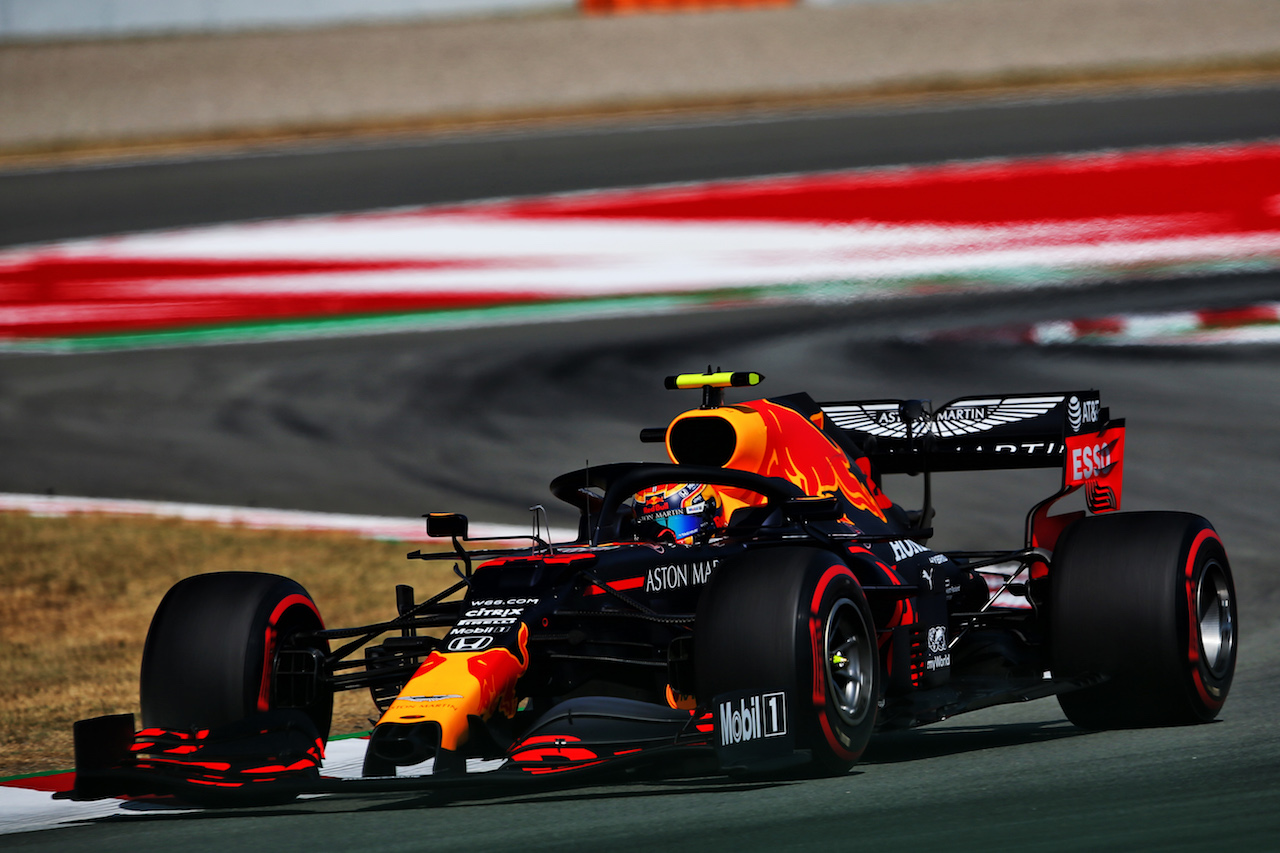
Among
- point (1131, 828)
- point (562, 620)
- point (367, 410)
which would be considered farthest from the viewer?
point (367, 410)

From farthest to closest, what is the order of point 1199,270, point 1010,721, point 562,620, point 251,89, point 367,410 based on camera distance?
point 251,89
point 1199,270
point 367,410
point 1010,721
point 562,620

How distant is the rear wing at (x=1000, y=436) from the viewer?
7.86 meters

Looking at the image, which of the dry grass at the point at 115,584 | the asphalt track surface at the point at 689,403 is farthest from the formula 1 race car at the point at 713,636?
the dry grass at the point at 115,584

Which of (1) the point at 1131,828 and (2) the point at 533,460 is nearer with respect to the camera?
(1) the point at 1131,828

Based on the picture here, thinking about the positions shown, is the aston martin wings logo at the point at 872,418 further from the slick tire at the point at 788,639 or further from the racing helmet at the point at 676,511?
the slick tire at the point at 788,639

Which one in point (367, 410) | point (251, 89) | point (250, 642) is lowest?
point (250, 642)

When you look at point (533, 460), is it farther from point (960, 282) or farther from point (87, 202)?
point (87, 202)

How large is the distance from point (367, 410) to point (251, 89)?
15682 mm

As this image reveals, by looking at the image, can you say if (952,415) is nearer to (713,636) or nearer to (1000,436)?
(1000,436)

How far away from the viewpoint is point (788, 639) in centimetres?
566

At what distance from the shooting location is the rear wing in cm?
786

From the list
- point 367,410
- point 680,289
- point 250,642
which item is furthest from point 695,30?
point 250,642

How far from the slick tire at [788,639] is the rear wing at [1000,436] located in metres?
2.13

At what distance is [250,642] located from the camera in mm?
6383
